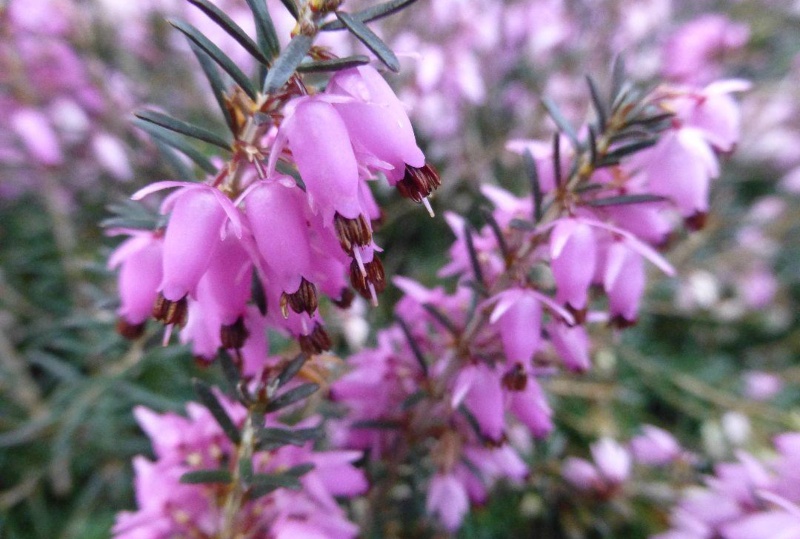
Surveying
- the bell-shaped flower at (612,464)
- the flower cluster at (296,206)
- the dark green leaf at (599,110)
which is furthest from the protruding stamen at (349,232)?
the bell-shaped flower at (612,464)

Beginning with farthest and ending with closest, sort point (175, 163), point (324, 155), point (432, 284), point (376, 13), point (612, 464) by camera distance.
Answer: point (432, 284)
point (612, 464)
point (175, 163)
point (376, 13)
point (324, 155)

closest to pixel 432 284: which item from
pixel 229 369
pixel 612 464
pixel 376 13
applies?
pixel 612 464

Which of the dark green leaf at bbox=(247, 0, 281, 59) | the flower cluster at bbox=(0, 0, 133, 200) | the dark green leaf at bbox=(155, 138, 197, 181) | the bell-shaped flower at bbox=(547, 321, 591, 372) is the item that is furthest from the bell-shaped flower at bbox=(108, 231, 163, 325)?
the flower cluster at bbox=(0, 0, 133, 200)

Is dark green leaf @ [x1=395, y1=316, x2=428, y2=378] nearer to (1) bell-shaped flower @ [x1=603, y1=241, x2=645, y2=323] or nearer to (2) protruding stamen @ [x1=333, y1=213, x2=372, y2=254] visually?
(1) bell-shaped flower @ [x1=603, y1=241, x2=645, y2=323]

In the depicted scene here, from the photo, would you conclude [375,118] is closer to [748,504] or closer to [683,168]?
[683,168]

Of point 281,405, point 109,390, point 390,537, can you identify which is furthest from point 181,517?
point 109,390

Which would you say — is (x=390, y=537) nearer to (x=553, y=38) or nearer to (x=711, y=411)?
(x=711, y=411)
